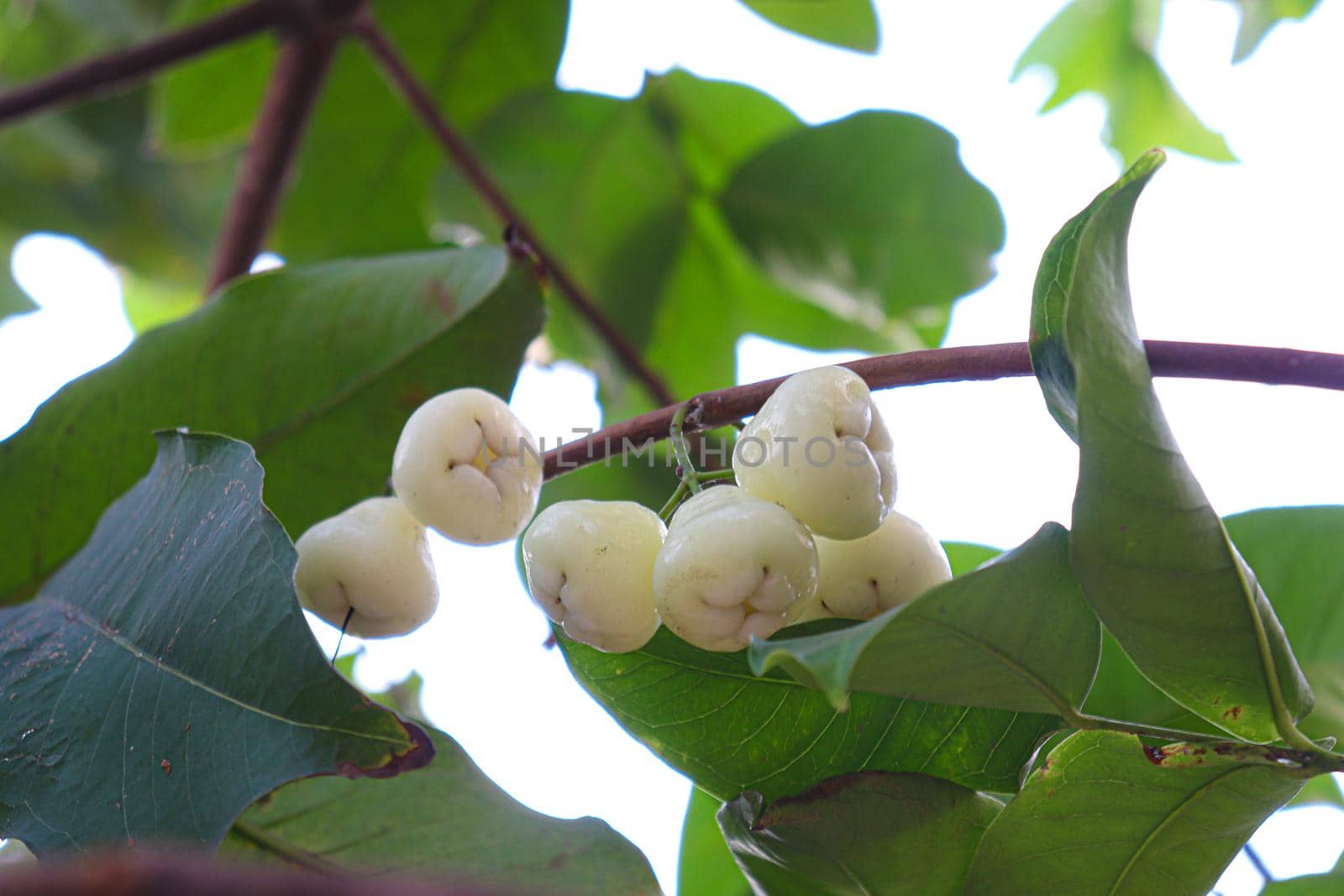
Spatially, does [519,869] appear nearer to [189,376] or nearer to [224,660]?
[224,660]

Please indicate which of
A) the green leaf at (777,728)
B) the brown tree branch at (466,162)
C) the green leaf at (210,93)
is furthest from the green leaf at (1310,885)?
the green leaf at (210,93)

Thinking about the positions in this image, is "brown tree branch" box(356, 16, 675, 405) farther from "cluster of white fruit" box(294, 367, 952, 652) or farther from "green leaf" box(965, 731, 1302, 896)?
"green leaf" box(965, 731, 1302, 896)

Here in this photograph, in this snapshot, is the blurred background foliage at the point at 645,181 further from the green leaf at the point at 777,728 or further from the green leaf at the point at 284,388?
the green leaf at the point at 777,728

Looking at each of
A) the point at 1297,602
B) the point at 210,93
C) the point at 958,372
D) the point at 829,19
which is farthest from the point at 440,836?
the point at 210,93

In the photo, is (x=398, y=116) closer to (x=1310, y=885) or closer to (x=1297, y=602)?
(x=1297, y=602)

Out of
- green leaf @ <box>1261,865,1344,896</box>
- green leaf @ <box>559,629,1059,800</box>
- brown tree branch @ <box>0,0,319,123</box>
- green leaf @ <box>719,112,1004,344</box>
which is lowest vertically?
green leaf @ <box>1261,865,1344,896</box>

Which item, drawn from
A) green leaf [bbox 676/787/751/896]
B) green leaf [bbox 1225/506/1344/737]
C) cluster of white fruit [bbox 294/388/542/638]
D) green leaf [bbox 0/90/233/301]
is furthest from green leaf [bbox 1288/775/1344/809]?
green leaf [bbox 0/90/233/301]
